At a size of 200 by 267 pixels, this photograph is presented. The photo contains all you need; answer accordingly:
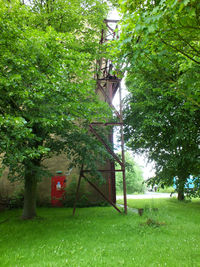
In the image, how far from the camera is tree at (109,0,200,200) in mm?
3211

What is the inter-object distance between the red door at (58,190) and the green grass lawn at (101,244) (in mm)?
6483

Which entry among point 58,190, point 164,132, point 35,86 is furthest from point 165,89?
point 58,190

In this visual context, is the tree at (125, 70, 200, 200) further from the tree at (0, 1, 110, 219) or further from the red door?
the red door

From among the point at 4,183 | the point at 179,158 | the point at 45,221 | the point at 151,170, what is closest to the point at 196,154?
the point at 179,158

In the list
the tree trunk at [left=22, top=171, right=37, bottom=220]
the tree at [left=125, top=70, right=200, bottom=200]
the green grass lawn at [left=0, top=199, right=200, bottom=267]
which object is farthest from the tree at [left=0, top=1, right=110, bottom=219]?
the tree at [left=125, top=70, right=200, bottom=200]

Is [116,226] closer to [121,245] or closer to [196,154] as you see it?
[121,245]

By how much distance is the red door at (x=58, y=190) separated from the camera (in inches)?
593

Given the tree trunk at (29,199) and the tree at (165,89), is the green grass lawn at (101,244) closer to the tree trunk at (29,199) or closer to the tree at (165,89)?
the tree trunk at (29,199)

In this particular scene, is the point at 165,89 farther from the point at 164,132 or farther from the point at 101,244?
the point at 101,244

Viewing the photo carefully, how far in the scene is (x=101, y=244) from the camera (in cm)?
575

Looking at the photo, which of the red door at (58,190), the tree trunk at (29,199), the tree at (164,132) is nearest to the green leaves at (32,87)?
the tree trunk at (29,199)

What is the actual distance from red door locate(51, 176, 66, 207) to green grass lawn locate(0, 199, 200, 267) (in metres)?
6.48

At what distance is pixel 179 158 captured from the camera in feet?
40.3

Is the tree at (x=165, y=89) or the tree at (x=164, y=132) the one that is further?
the tree at (x=164, y=132)
